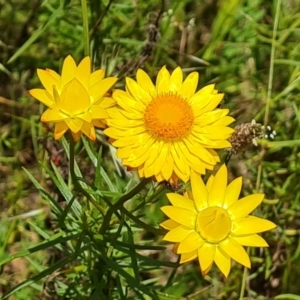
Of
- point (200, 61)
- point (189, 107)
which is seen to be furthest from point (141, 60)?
point (189, 107)

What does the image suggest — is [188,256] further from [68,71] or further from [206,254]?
[68,71]

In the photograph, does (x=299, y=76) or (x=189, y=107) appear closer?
(x=189, y=107)

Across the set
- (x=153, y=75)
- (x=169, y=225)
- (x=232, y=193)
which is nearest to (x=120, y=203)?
(x=169, y=225)

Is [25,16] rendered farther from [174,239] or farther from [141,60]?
[174,239]

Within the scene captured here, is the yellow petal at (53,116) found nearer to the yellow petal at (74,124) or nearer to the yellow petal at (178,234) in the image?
the yellow petal at (74,124)

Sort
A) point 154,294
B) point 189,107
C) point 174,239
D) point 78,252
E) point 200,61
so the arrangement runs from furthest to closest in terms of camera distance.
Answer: point 200,61, point 154,294, point 78,252, point 189,107, point 174,239

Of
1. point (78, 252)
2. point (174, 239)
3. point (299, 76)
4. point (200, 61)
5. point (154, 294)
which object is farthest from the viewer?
point (200, 61)


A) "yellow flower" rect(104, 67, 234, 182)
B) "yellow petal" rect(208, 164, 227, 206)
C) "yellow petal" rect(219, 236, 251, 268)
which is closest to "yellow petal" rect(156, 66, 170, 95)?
"yellow flower" rect(104, 67, 234, 182)
